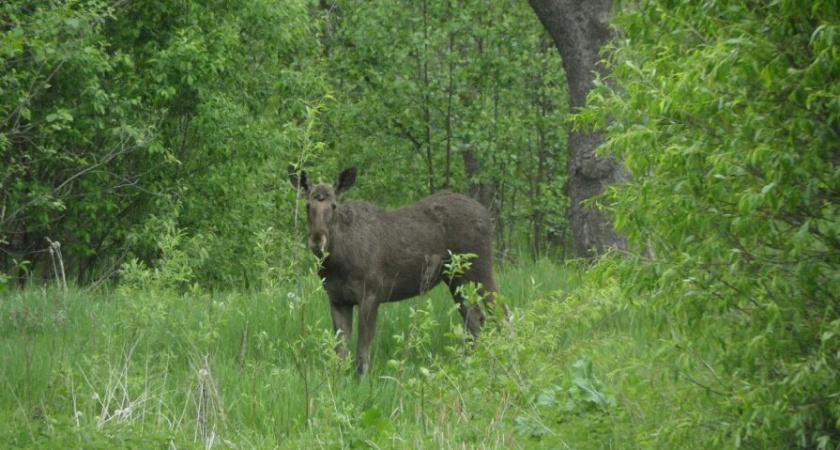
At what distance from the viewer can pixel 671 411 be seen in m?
6.95

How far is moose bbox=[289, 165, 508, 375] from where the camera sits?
38.5 ft

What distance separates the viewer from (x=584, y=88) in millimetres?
14031

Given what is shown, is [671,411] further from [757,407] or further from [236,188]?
[236,188]

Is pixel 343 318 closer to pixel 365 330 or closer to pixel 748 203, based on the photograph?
pixel 365 330

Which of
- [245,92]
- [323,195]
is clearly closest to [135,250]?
[245,92]

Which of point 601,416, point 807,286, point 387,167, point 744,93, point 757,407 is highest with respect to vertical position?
point 744,93

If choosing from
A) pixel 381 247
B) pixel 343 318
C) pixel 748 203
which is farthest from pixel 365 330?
pixel 748 203

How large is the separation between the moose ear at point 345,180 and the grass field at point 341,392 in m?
1.90

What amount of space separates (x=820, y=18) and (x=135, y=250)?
1385 centimetres

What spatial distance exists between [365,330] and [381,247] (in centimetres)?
105

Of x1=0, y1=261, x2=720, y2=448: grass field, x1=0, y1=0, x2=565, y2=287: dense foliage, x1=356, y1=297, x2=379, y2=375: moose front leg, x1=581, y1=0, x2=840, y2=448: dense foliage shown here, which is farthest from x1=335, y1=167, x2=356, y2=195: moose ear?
x1=581, y1=0, x2=840, y2=448: dense foliage

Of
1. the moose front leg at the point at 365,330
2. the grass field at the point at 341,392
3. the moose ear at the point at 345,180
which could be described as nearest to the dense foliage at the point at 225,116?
the moose ear at the point at 345,180

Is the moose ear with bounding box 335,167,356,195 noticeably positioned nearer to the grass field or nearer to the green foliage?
the grass field

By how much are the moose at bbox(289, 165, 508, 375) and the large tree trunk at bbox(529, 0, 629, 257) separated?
4.26 feet
